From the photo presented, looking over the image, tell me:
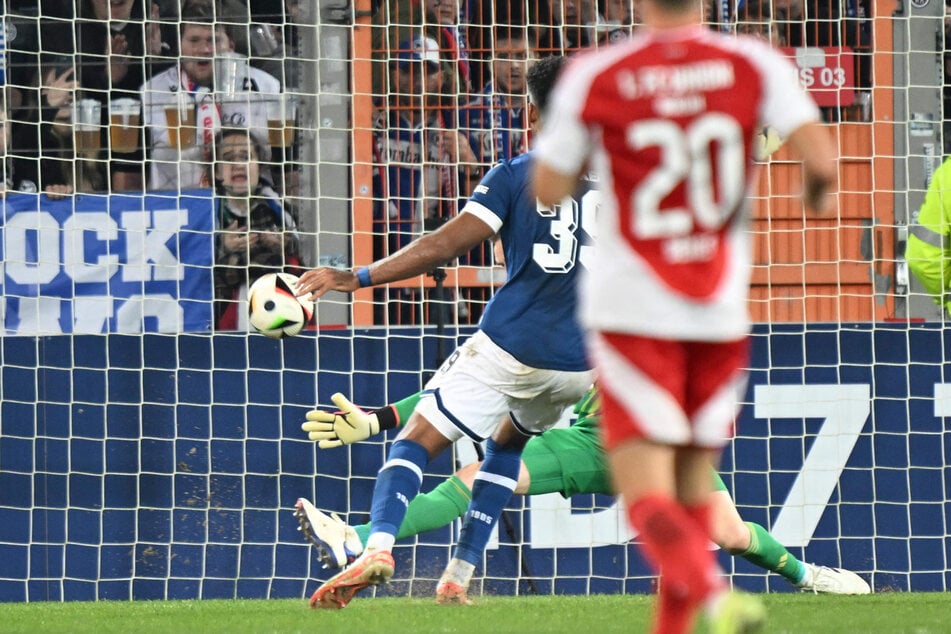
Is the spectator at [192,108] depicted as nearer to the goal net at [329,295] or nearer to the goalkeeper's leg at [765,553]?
the goal net at [329,295]

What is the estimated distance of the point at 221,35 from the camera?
8797 millimetres

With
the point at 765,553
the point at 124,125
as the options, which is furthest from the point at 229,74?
the point at 765,553

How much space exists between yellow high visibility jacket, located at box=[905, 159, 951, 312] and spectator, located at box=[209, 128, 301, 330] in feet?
11.2

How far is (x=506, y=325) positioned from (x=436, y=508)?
1047 millimetres

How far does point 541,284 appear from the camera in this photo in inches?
216

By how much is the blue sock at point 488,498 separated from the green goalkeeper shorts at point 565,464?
391 mm

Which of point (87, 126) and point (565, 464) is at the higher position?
point (87, 126)

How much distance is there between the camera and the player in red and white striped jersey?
3059 millimetres

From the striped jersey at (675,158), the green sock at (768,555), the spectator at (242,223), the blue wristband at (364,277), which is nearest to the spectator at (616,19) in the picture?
the spectator at (242,223)

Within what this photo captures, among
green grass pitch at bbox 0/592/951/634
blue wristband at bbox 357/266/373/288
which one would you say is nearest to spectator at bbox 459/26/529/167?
green grass pitch at bbox 0/592/951/634

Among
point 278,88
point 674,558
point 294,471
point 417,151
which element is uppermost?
point 278,88

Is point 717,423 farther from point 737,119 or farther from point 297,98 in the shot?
point 297,98

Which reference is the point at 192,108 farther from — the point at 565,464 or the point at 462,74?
the point at 565,464

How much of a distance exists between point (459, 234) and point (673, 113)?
92.1 inches
